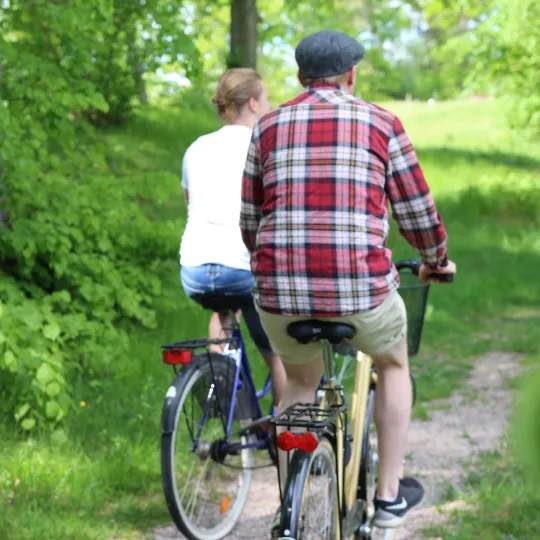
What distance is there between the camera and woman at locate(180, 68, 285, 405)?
12.3ft

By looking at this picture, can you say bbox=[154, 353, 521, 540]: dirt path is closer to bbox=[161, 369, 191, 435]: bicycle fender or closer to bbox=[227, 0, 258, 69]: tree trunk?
bbox=[161, 369, 191, 435]: bicycle fender

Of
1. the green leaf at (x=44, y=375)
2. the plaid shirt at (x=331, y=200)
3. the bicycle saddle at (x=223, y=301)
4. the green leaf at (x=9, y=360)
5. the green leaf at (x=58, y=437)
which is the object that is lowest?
the green leaf at (x=58, y=437)

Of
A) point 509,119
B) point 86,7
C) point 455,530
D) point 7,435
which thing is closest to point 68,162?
point 86,7

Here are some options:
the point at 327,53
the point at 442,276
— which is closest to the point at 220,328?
the point at 442,276

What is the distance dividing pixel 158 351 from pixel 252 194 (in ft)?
11.6

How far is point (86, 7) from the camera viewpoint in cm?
546

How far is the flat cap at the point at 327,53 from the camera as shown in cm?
271

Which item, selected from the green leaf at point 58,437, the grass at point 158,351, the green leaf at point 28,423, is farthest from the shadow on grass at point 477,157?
the green leaf at point 28,423

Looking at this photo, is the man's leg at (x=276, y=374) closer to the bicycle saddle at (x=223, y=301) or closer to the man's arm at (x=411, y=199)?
the bicycle saddle at (x=223, y=301)

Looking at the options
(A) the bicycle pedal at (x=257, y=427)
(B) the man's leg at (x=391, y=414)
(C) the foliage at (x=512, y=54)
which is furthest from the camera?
(C) the foliage at (x=512, y=54)

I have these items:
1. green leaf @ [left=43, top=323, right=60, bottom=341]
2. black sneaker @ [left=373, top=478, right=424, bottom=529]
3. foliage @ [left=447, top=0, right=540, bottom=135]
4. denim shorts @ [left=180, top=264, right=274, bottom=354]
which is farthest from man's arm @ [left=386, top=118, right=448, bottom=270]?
foliage @ [left=447, top=0, right=540, bottom=135]

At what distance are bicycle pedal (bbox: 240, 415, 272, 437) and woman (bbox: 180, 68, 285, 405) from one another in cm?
55

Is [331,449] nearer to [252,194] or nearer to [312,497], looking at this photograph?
[312,497]

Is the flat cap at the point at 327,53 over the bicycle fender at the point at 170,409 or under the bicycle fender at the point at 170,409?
over
